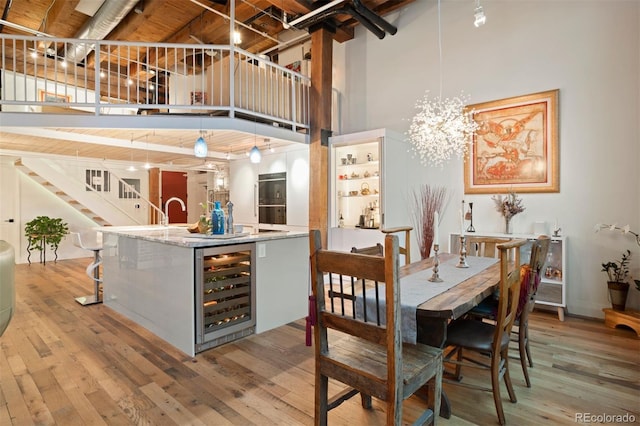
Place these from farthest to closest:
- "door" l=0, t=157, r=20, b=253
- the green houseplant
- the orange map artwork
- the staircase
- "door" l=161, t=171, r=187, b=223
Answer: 1. "door" l=161, t=171, r=187, b=223
2. the staircase
3. "door" l=0, t=157, r=20, b=253
4. the green houseplant
5. the orange map artwork

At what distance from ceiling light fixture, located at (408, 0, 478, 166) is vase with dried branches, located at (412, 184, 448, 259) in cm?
42

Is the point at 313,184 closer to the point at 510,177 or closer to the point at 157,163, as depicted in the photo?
the point at 510,177

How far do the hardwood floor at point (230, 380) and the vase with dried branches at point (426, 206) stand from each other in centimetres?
171

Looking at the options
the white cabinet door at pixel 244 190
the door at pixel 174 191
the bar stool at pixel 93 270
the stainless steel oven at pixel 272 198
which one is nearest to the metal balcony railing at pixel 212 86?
the stainless steel oven at pixel 272 198

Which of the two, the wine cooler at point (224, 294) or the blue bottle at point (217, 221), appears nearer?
the wine cooler at point (224, 294)

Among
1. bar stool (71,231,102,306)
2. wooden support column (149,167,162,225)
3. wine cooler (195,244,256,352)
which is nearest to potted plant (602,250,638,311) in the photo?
wine cooler (195,244,256,352)

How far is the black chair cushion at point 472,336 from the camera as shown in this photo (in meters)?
2.00

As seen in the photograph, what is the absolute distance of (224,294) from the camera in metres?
3.04

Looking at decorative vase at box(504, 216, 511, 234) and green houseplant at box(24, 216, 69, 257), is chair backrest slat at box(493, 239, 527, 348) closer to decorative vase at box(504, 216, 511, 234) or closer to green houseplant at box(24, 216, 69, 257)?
decorative vase at box(504, 216, 511, 234)

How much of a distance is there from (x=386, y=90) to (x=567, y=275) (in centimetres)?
371

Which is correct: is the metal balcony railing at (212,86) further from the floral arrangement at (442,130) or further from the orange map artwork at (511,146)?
the orange map artwork at (511,146)

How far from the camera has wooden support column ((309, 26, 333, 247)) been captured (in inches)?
209

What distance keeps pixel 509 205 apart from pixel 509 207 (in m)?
0.03

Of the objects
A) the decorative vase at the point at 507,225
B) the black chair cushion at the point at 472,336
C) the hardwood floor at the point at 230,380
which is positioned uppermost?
the decorative vase at the point at 507,225
